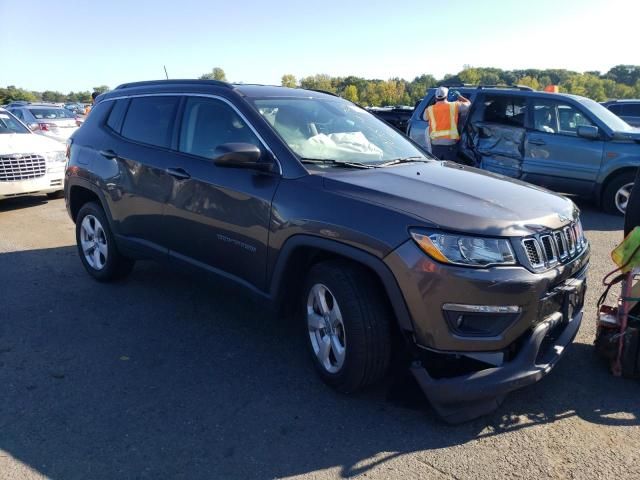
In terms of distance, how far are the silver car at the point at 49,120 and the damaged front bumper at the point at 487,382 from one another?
527 inches

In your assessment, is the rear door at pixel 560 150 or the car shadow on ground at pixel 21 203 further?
the car shadow on ground at pixel 21 203

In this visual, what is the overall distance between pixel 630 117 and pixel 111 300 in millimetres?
14471

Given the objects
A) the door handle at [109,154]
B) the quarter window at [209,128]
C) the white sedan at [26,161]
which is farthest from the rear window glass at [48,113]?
the quarter window at [209,128]

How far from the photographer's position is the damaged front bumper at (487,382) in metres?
2.81

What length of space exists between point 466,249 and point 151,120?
10.0 ft

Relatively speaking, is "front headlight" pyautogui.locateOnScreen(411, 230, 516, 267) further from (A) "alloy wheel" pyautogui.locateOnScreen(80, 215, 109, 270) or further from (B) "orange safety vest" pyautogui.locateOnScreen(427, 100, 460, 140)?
(B) "orange safety vest" pyautogui.locateOnScreen(427, 100, 460, 140)

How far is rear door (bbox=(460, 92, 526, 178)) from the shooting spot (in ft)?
29.5

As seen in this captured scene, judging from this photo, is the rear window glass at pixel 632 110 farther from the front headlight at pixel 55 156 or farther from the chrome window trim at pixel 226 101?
the chrome window trim at pixel 226 101

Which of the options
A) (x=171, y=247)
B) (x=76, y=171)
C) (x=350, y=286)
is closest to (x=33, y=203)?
(x=76, y=171)

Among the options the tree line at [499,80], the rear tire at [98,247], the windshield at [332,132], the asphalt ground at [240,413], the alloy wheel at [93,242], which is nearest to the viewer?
the asphalt ground at [240,413]

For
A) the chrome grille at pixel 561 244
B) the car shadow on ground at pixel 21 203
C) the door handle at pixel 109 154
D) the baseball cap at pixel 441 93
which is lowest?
the car shadow on ground at pixel 21 203

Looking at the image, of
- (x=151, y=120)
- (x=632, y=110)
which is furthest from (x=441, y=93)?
(x=632, y=110)

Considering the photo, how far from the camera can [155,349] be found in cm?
401

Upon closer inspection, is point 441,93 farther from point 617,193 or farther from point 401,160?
point 401,160
